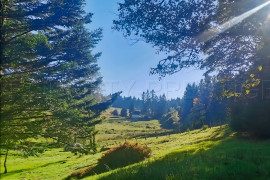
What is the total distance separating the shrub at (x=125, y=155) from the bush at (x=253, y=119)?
8320 millimetres

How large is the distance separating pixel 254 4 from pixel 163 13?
4.95 m

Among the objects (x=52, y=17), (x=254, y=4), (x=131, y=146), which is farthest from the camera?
(x=131, y=146)

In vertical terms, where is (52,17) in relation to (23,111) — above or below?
above

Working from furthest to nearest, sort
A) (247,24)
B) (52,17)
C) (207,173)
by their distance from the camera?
1. (52,17)
2. (247,24)
3. (207,173)

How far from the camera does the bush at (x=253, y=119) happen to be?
15.6 m

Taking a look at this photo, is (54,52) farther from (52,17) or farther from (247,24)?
(247,24)

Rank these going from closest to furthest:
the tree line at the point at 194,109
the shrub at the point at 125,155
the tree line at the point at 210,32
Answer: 1. the tree line at the point at 210,32
2. the shrub at the point at 125,155
3. the tree line at the point at 194,109

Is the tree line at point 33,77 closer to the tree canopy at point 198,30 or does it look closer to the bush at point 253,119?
the tree canopy at point 198,30

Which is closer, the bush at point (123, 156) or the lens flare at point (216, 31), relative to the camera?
the lens flare at point (216, 31)

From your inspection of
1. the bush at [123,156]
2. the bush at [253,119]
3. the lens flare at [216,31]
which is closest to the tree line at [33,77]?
the bush at [123,156]

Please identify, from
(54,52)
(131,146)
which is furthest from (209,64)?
(54,52)

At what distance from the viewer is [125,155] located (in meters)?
17.3

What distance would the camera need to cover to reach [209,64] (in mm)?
13547

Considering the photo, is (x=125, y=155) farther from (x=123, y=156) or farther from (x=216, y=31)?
(x=216, y=31)
